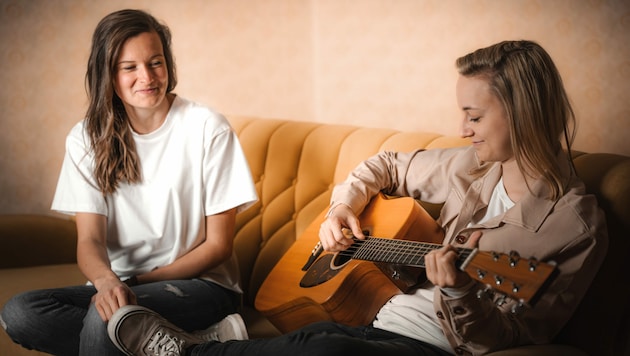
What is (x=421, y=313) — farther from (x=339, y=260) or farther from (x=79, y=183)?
(x=79, y=183)

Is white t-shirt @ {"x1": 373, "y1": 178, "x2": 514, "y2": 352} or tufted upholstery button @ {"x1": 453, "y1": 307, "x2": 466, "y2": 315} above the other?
tufted upholstery button @ {"x1": 453, "y1": 307, "x2": 466, "y2": 315}

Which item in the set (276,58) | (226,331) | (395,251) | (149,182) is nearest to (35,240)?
(149,182)

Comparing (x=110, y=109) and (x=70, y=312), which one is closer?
(x=70, y=312)

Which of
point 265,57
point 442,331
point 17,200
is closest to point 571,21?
point 442,331

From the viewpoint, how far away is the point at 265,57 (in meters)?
3.37

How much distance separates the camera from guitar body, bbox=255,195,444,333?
183 cm

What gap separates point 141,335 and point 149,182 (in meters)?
0.53

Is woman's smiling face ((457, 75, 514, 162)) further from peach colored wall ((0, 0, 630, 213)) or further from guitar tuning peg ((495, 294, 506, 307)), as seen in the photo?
peach colored wall ((0, 0, 630, 213))

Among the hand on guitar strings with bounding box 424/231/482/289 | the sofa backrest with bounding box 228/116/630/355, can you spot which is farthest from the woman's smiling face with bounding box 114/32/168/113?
the hand on guitar strings with bounding box 424/231/482/289

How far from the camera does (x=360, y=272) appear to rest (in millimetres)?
1833

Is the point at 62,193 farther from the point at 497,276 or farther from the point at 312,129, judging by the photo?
the point at 497,276

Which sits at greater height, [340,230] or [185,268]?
[340,230]

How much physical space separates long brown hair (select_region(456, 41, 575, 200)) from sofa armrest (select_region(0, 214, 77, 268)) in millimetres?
1934

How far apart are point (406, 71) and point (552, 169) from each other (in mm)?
1276
